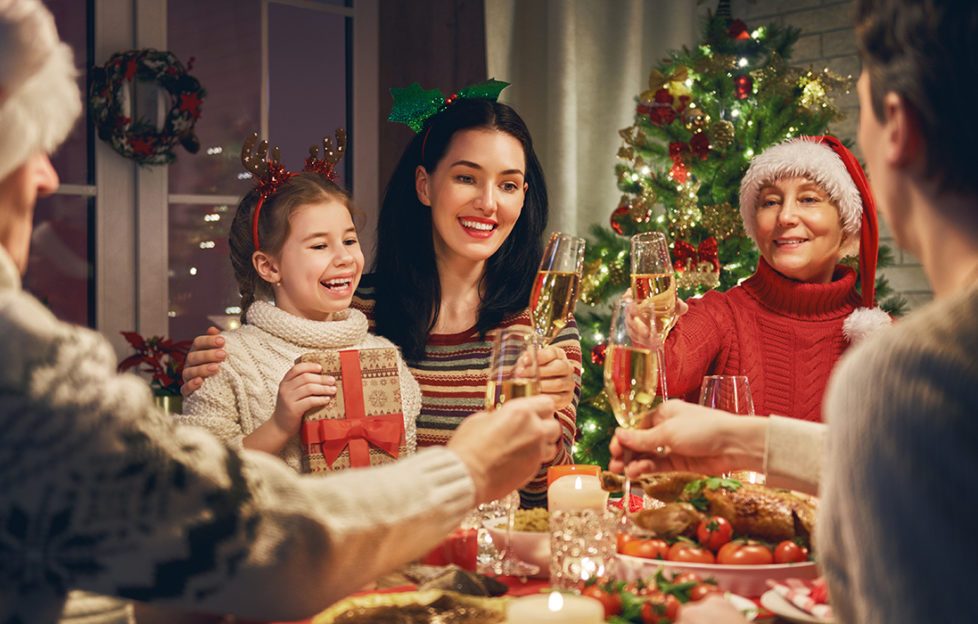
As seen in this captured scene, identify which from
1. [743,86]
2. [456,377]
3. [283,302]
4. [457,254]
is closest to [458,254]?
[457,254]

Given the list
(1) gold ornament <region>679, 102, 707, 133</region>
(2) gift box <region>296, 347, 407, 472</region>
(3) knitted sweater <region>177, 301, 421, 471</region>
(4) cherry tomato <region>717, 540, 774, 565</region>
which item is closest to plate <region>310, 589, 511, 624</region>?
(4) cherry tomato <region>717, 540, 774, 565</region>

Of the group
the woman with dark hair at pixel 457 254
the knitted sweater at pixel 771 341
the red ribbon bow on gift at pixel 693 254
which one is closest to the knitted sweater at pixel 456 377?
the woman with dark hair at pixel 457 254

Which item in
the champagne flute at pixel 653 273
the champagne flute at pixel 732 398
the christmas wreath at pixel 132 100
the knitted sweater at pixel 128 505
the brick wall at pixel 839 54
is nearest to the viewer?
the knitted sweater at pixel 128 505

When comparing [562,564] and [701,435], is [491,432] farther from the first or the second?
[701,435]

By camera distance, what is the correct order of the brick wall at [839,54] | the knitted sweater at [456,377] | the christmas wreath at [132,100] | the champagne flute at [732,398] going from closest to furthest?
1. the champagne flute at [732,398]
2. the knitted sweater at [456,377]
3. the christmas wreath at [132,100]
4. the brick wall at [839,54]

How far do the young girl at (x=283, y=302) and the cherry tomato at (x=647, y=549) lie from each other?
3.20 feet

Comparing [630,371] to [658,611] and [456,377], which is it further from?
[456,377]

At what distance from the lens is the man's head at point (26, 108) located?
828 mm

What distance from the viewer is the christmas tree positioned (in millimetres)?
Answer: 3701

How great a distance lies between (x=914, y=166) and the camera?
896 millimetres

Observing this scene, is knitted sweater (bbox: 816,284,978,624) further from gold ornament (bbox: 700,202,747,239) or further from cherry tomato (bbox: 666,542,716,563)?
gold ornament (bbox: 700,202,747,239)

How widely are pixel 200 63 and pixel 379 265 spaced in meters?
1.92

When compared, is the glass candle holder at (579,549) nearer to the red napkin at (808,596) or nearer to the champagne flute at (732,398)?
the red napkin at (808,596)

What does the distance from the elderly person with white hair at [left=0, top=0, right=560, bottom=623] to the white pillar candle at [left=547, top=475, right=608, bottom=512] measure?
1.60 feet
